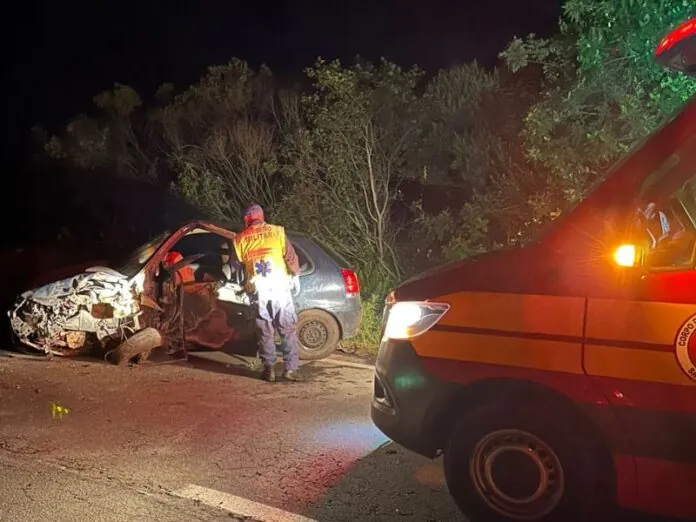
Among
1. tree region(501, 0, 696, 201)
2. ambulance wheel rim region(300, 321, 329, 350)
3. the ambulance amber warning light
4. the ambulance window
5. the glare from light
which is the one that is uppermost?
tree region(501, 0, 696, 201)

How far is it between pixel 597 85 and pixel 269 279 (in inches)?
145

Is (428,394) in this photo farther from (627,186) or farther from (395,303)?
(627,186)

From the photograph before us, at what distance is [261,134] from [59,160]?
33.7 feet

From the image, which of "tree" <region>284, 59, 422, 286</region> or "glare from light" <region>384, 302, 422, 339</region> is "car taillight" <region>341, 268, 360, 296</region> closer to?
"tree" <region>284, 59, 422, 286</region>

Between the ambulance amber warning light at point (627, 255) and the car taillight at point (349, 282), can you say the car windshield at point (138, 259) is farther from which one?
the ambulance amber warning light at point (627, 255)

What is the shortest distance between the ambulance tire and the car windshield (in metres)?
5.17

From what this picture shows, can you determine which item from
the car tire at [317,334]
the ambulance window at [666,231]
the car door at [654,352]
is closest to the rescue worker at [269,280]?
the car tire at [317,334]

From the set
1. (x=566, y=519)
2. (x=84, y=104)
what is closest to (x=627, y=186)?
(x=566, y=519)

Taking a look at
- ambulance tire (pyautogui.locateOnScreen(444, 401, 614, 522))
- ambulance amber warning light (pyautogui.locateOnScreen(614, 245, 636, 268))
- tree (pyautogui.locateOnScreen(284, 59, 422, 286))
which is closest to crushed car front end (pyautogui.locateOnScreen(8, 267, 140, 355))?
tree (pyautogui.locateOnScreen(284, 59, 422, 286))

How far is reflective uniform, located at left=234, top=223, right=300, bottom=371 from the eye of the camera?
7.36 metres

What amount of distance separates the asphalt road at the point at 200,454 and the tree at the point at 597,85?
122 inches

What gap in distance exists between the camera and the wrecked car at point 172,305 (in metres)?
8.12

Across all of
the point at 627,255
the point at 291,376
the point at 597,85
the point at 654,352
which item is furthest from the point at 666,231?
the point at 291,376

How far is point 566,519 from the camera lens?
12.6 ft
